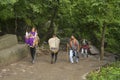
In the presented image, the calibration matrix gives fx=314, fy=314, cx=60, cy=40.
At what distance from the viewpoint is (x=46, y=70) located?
1591 cm

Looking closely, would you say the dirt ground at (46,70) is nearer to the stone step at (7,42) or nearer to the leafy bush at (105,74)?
the leafy bush at (105,74)

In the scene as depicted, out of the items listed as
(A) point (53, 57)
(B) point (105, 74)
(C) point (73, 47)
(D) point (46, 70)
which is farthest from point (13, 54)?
(B) point (105, 74)

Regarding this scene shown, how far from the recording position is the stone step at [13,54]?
634 inches

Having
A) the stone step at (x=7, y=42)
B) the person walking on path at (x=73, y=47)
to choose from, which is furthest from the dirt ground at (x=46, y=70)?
the stone step at (x=7, y=42)

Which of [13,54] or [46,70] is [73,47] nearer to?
[46,70]

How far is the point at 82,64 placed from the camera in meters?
18.3

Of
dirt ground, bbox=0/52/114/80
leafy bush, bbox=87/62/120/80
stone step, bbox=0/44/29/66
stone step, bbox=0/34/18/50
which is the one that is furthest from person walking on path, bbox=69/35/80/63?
stone step, bbox=0/34/18/50

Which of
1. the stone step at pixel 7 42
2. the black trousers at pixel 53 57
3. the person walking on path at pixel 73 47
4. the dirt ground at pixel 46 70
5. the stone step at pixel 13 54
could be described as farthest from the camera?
the person walking on path at pixel 73 47

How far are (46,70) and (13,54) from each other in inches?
90.6

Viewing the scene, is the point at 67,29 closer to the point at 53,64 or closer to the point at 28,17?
the point at 28,17

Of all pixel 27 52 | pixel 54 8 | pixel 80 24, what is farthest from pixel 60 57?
pixel 80 24

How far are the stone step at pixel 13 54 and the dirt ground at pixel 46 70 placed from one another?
274mm

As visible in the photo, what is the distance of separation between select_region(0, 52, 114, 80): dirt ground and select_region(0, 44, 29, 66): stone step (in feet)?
0.90

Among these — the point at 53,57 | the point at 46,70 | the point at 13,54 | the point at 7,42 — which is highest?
the point at 7,42
